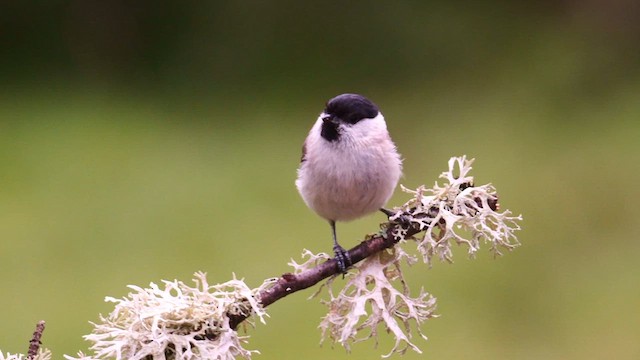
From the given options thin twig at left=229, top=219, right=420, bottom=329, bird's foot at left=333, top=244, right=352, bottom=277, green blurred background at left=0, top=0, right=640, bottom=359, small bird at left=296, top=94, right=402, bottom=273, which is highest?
green blurred background at left=0, top=0, right=640, bottom=359

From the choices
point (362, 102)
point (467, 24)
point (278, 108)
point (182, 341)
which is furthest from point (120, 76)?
point (182, 341)

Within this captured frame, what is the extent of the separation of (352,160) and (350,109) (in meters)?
0.04

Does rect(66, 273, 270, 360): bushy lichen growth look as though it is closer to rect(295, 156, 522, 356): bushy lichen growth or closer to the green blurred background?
rect(295, 156, 522, 356): bushy lichen growth

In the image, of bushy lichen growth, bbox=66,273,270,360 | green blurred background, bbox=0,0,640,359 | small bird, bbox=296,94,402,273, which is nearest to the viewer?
bushy lichen growth, bbox=66,273,270,360

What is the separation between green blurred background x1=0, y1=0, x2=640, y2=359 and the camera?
4.64ft

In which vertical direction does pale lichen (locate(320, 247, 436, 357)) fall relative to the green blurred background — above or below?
below

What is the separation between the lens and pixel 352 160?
61 cm

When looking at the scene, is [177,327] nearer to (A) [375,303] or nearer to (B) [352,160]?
(A) [375,303]

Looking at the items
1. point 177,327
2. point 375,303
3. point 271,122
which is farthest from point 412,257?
point 271,122

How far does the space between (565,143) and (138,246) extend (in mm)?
831

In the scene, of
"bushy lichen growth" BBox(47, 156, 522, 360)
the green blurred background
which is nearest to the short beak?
"bushy lichen growth" BBox(47, 156, 522, 360)

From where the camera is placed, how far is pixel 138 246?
4.66ft

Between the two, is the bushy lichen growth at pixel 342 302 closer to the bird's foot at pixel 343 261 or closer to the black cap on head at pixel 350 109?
the bird's foot at pixel 343 261

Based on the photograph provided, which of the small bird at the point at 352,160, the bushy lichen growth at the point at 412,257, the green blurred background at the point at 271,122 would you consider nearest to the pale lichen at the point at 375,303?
the bushy lichen growth at the point at 412,257
